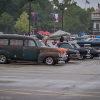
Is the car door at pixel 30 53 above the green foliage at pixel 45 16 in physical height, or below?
below

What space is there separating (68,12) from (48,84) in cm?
10587

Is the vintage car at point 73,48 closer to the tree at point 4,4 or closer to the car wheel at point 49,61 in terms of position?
the car wheel at point 49,61

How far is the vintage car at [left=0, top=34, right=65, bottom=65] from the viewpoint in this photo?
18484mm

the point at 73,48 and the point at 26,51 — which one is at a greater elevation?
A: the point at 73,48

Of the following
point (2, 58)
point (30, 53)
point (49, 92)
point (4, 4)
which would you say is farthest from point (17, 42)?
point (4, 4)

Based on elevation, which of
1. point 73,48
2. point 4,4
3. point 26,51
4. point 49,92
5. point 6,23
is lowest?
point 49,92

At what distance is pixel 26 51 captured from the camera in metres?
18.5

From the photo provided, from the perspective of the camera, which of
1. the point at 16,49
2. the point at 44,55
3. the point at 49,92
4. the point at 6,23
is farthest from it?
the point at 6,23

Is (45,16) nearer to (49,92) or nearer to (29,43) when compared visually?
(29,43)

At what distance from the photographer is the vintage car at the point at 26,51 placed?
18484 millimetres

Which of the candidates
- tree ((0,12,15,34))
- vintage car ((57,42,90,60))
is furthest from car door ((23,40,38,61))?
tree ((0,12,15,34))

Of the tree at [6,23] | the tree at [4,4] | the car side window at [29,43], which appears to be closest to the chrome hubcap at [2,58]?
the car side window at [29,43]

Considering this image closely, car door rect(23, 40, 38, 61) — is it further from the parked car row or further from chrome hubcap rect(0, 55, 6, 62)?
chrome hubcap rect(0, 55, 6, 62)

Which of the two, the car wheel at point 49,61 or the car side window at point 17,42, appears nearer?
the car wheel at point 49,61
